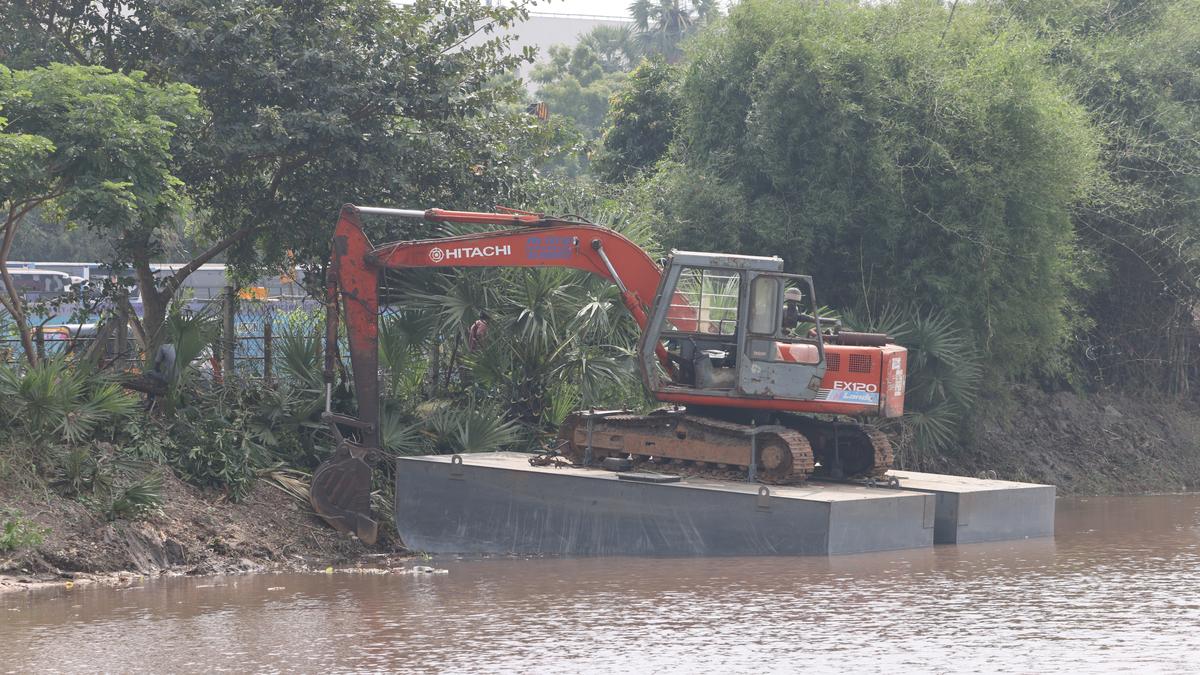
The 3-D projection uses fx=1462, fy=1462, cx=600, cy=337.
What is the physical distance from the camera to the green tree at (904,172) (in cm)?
2167

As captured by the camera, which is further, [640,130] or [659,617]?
[640,130]

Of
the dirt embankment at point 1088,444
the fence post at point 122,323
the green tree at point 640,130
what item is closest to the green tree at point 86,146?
the fence post at point 122,323

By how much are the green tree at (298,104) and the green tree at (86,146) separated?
1.83 metres

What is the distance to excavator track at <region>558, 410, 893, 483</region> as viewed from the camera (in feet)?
50.0

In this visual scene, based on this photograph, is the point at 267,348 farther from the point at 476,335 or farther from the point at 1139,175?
the point at 1139,175

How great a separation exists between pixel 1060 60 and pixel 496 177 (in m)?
11.4

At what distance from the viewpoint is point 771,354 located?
15.1 m

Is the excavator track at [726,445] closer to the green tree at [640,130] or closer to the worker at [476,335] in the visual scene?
the worker at [476,335]

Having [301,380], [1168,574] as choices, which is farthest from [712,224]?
[1168,574]

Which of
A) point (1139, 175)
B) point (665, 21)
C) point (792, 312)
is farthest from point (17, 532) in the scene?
point (665, 21)

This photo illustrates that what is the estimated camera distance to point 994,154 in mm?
21766

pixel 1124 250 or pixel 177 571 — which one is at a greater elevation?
pixel 1124 250

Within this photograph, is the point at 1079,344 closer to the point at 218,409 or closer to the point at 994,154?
the point at 994,154

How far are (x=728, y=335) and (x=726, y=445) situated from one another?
3.87 ft
